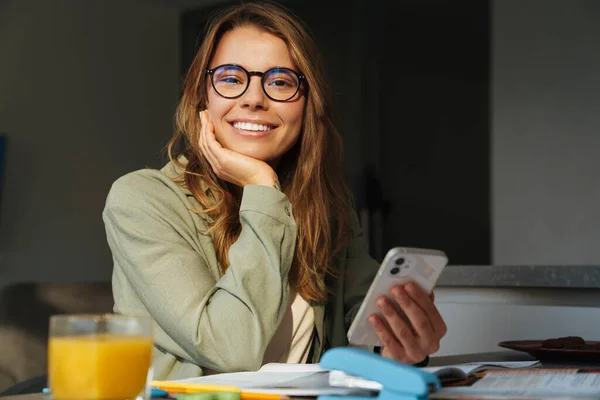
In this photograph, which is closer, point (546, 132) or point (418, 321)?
point (418, 321)

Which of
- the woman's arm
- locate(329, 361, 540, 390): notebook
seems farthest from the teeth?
locate(329, 361, 540, 390): notebook

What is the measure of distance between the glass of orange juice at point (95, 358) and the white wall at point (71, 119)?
2.11 meters

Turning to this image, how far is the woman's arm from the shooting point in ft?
4.01

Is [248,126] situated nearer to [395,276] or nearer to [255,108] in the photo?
[255,108]

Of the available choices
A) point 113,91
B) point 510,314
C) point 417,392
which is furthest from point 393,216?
point 417,392

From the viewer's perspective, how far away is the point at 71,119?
2.93 m

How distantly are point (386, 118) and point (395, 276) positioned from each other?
2.93 m

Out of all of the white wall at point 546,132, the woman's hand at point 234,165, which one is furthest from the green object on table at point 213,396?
the white wall at point 546,132

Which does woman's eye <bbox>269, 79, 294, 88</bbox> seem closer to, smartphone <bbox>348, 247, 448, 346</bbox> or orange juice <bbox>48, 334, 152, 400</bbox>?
smartphone <bbox>348, 247, 448, 346</bbox>

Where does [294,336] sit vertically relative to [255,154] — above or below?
below

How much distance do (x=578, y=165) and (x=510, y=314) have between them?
1.65m

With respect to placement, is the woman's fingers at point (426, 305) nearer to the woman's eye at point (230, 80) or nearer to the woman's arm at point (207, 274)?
the woman's arm at point (207, 274)

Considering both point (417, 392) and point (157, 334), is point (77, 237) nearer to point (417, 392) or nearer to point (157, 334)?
point (157, 334)

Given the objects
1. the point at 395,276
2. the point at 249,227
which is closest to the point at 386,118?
the point at 249,227
